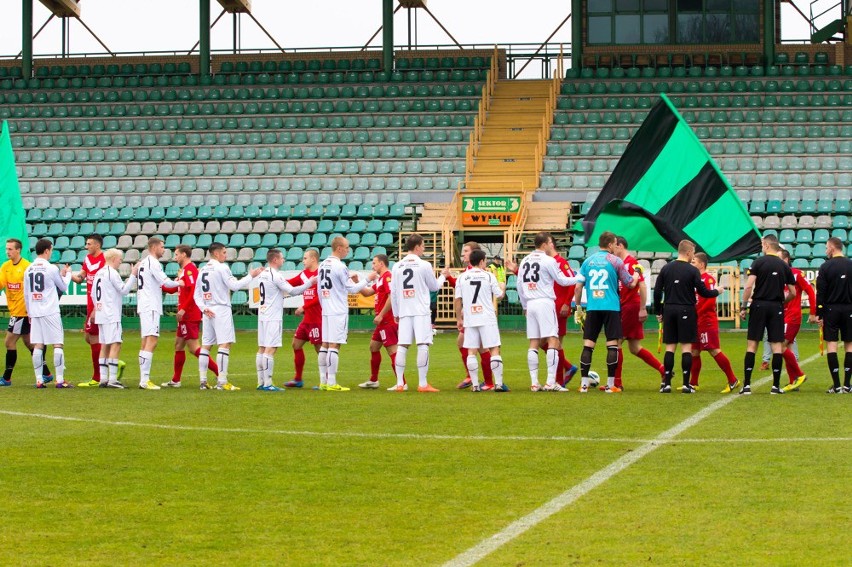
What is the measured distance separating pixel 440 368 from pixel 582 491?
12.4 m

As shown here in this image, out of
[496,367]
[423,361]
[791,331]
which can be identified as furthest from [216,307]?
[791,331]

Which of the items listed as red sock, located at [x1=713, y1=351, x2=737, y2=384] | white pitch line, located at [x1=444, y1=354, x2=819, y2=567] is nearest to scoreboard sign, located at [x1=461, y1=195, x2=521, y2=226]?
red sock, located at [x1=713, y1=351, x2=737, y2=384]

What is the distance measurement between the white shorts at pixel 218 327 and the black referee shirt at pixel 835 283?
7.61 meters

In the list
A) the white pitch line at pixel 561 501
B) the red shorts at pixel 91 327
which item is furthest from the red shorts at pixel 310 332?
the white pitch line at pixel 561 501

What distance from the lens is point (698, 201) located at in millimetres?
18531

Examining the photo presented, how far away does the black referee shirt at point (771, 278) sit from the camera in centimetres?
1543

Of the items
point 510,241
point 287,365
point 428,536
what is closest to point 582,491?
point 428,536

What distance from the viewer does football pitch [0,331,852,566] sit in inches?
274

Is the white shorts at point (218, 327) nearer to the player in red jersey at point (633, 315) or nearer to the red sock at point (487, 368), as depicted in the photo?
the red sock at point (487, 368)

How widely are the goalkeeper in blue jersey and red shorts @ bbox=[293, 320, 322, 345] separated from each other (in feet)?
13.0

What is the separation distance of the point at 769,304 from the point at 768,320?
199mm

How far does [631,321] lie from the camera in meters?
16.3

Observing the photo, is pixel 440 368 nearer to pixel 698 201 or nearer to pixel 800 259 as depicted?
pixel 698 201

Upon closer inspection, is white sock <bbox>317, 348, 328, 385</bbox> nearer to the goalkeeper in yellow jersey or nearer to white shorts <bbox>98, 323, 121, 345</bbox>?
white shorts <bbox>98, 323, 121, 345</bbox>
